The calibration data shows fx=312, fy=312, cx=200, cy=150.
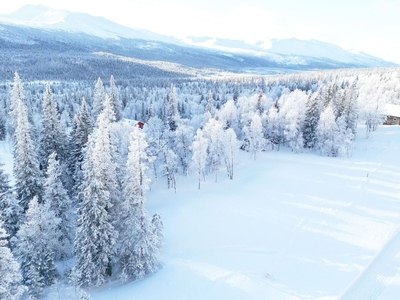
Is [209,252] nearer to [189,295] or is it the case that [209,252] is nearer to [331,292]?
[189,295]

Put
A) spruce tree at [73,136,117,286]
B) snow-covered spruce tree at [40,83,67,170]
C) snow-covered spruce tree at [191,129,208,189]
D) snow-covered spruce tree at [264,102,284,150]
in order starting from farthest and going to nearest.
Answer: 1. snow-covered spruce tree at [264,102,284,150]
2. snow-covered spruce tree at [191,129,208,189]
3. snow-covered spruce tree at [40,83,67,170]
4. spruce tree at [73,136,117,286]

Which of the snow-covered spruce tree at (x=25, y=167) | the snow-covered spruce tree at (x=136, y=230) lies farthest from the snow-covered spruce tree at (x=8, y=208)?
the snow-covered spruce tree at (x=136, y=230)

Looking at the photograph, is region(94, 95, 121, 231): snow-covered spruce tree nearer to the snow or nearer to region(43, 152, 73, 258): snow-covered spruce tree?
region(43, 152, 73, 258): snow-covered spruce tree

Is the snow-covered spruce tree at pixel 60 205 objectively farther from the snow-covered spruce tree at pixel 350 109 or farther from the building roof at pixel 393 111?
the building roof at pixel 393 111

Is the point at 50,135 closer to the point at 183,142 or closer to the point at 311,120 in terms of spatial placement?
the point at 183,142

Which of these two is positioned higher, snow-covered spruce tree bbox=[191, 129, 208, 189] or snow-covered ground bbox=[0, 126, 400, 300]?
snow-covered spruce tree bbox=[191, 129, 208, 189]

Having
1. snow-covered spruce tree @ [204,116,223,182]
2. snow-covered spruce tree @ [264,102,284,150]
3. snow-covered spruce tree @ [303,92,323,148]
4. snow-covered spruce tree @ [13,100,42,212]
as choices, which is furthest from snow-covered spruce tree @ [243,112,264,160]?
snow-covered spruce tree @ [13,100,42,212]

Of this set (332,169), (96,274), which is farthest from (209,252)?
(332,169)
